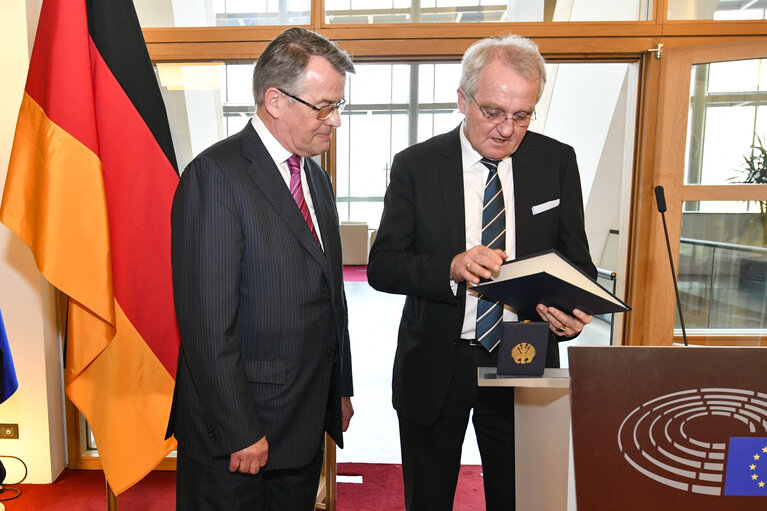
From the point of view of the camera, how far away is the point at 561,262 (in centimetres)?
116

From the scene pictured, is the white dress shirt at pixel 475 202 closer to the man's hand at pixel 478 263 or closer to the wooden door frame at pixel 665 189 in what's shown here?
the man's hand at pixel 478 263

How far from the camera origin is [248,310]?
54.9 inches

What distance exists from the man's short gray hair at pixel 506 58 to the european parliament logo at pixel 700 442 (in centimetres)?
90

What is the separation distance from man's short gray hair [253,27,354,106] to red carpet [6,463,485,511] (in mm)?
2037

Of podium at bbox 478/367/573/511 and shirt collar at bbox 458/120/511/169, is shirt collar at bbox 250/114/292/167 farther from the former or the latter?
podium at bbox 478/367/573/511

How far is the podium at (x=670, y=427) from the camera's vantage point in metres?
0.96

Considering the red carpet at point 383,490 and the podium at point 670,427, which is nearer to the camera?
the podium at point 670,427

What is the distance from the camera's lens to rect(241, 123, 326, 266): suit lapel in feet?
4.57

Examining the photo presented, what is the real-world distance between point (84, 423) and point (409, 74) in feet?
34.1

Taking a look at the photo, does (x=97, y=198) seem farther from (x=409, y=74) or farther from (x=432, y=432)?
(x=409, y=74)

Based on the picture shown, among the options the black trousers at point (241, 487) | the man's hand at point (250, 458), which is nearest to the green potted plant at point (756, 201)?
the black trousers at point (241, 487)

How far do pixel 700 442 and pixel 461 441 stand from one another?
88 centimetres

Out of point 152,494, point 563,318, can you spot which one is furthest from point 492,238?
point 152,494

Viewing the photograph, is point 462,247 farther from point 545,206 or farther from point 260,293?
point 260,293
